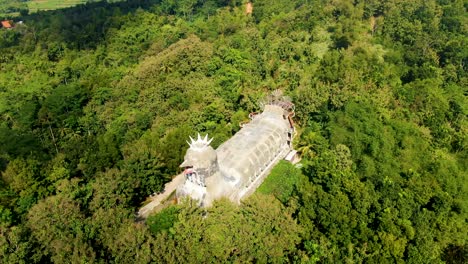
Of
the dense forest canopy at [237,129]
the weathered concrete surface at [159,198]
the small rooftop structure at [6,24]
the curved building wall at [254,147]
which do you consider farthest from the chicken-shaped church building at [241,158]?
the small rooftop structure at [6,24]

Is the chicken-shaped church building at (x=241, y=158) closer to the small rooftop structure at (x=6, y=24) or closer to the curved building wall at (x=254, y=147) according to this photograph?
the curved building wall at (x=254, y=147)

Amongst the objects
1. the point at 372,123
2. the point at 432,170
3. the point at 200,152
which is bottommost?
the point at 432,170

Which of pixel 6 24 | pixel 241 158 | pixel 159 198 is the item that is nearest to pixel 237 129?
pixel 241 158

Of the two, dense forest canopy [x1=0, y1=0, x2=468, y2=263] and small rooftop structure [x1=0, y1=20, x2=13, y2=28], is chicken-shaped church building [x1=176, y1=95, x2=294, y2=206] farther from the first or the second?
small rooftop structure [x1=0, y1=20, x2=13, y2=28]

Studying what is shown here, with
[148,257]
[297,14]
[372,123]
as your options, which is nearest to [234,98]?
[372,123]

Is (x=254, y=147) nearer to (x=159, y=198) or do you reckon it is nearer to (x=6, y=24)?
(x=159, y=198)

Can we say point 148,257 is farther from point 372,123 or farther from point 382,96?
point 382,96

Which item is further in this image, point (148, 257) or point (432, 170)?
point (432, 170)
